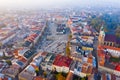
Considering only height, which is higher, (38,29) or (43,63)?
(38,29)

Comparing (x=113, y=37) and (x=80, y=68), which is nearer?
(x=80, y=68)

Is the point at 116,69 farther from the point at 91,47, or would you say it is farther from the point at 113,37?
the point at 113,37

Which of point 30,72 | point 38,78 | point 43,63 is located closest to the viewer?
point 38,78

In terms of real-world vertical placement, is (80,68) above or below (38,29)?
below

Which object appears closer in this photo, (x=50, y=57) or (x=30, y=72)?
(x=30, y=72)

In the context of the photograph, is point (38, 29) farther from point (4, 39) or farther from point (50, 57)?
point (50, 57)

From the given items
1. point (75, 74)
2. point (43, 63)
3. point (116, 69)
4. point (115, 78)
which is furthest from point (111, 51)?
point (43, 63)

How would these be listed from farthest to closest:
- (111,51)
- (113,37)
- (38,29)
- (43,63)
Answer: (38,29) → (113,37) → (111,51) → (43,63)

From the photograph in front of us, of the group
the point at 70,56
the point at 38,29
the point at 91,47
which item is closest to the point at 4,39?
the point at 38,29

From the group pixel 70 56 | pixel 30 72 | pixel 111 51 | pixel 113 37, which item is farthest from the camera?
pixel 113 37
